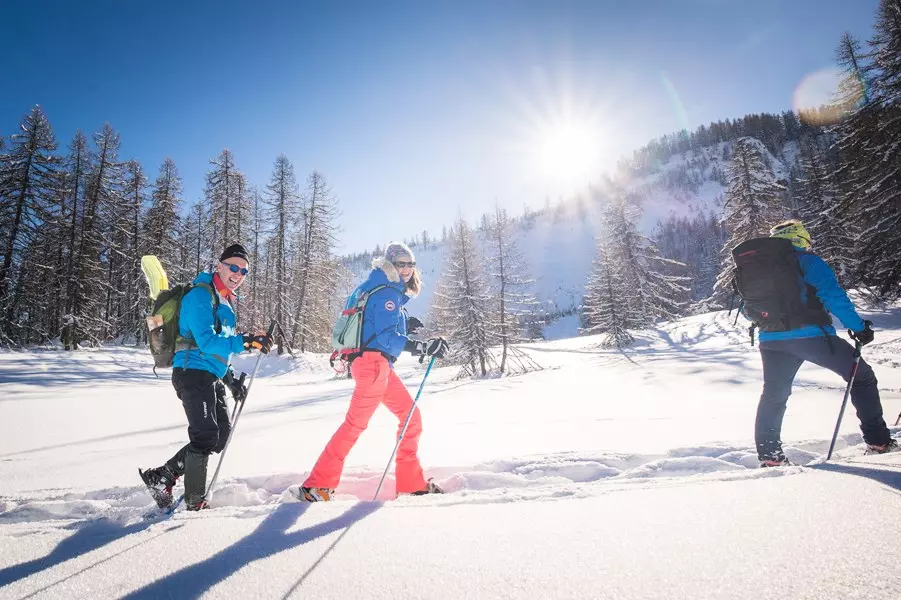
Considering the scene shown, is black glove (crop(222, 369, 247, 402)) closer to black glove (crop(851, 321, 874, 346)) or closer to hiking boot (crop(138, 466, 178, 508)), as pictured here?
hiking boot (crop(138, 466, 178, 508))

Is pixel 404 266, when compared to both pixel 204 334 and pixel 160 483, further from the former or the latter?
pixel 160 483

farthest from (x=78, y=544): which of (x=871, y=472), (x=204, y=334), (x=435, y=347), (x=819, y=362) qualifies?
(x=819, y=362)

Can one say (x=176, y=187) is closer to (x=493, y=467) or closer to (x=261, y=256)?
(x=261, y=256)

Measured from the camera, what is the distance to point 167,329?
112 inches

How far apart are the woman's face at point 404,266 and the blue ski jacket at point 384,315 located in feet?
0.25

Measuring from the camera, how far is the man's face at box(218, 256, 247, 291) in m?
3.05

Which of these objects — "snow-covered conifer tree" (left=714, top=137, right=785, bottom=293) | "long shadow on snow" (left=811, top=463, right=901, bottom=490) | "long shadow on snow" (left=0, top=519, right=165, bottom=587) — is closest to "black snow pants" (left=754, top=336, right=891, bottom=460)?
"long shadow on snow" (left=811, top=463, right=901, bottom=490)

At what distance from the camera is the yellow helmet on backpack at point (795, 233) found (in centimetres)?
341

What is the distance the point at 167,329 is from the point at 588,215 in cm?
16641

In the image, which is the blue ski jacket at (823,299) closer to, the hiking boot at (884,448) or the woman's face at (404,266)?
the hiking boot at (884,448)

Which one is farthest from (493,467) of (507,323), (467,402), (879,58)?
(879,58)

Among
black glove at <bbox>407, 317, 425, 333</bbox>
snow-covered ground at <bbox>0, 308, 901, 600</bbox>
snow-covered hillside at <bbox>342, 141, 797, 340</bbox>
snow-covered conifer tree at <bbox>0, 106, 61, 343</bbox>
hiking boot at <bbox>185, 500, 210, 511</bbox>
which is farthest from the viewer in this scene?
snow-covered hillside at <bbox>342, 141, 797, 340</bbox>

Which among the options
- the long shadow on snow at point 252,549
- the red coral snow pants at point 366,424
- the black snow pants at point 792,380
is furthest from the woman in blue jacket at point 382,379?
the black snow pants at point 792,380

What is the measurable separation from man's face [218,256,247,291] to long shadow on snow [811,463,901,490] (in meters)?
4.38
